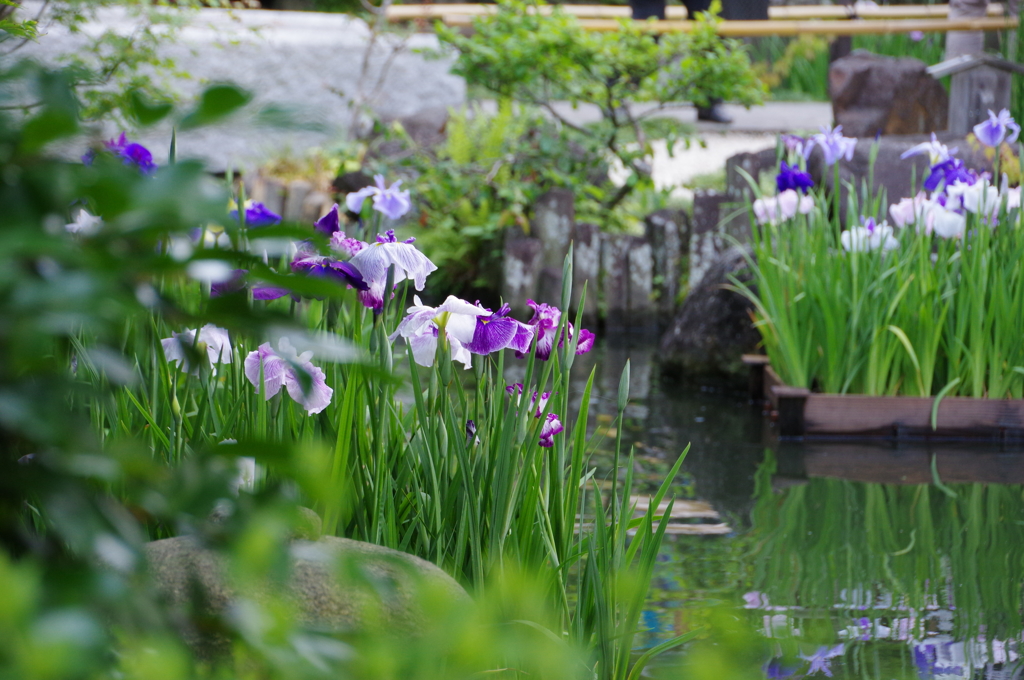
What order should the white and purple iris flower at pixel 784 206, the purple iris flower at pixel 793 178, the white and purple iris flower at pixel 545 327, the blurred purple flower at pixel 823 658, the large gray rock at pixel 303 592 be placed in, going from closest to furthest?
the large gray rock at pixel 303 592
the white and purple iris flower at pixel 545 327
the blurred purple flower at pixel 823 658
the purple iris flower at pixel 793 178
the white and purple iris flower at pixel 784 206

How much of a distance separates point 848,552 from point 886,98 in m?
5.41

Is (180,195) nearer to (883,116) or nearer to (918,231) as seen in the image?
(918,231)

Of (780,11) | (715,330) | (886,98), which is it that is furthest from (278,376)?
(780,11)

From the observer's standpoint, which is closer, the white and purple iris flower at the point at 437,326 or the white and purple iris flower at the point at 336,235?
the white and purple iris flower at the point at 437,326

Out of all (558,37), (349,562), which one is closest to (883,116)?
(558,37)

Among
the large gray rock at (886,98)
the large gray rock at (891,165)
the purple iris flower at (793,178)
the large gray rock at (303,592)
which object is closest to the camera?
the large gray rock at (303,592)

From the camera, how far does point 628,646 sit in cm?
144

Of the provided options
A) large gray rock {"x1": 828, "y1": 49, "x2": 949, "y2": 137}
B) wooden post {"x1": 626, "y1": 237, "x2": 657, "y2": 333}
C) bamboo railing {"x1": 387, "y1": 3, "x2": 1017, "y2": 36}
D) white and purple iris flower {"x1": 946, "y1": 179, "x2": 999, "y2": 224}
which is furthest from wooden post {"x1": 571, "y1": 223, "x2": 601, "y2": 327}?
white and purple iris flower {"x1": 946, "y1": 179, "x2": 999, "y2": 224}

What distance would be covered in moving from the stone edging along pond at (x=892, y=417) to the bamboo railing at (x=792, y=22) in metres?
3.62

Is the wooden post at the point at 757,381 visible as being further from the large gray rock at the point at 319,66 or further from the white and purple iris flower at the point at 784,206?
the large gray rock at the point at 319,66

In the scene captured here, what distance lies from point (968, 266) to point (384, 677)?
3327 mm

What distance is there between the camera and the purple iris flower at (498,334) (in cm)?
136

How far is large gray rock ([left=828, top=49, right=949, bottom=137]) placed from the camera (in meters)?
6.90

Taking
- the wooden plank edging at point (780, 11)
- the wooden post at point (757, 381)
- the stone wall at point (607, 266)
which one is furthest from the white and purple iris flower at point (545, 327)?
the wooden plank edging at point (780, 11)
